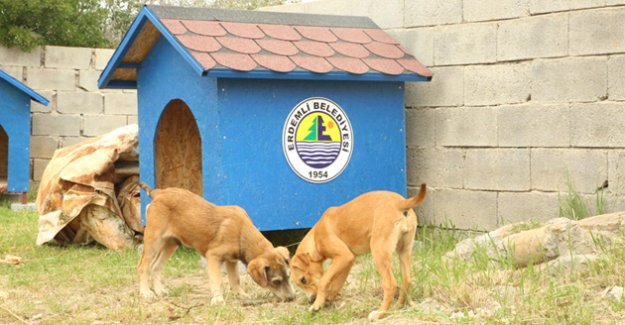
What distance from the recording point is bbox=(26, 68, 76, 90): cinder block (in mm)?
14477

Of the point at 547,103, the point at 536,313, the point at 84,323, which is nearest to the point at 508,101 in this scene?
the point at 547,103

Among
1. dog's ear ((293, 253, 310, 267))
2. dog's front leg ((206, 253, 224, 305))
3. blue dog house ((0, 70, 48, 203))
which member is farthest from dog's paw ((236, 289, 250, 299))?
blue dog house ((0, 70, 48, 203))

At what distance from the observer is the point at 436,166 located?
348 inches

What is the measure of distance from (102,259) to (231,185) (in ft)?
5.13

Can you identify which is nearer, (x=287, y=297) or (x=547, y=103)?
(x=287, y=297)

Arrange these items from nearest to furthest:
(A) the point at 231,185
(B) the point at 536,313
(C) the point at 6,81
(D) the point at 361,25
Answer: (B) the point at 536,313, (A) the point at 231,185, (D) the point at 361,25, (C) the point at 6,81

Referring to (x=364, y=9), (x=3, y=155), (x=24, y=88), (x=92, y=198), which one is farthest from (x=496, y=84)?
(x=3, y=155)

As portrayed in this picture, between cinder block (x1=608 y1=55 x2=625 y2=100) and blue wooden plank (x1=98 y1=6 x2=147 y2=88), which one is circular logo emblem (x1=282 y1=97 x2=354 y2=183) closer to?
blue wooden plank (x1=98 y1=6 x2=147 y2=88)

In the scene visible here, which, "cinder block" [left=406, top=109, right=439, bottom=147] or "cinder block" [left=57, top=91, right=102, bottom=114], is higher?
"cinder block" [left=57, top=91, right=102, bottom=114]

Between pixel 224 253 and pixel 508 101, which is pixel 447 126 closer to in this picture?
pixel 508 101

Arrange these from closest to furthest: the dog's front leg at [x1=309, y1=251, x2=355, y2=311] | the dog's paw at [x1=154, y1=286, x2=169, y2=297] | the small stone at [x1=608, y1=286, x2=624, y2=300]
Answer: the small stone at [x1=608, y1=286, x2=624, y2=300] → the dog's front leg at [x1=309, y1=251, x2=355, y2=311] → the dog's paw at [x1=154, y1=286, x2=169, y2=297]

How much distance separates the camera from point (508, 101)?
820 cm

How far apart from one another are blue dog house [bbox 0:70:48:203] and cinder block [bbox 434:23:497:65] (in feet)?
22.4

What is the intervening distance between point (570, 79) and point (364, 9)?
2.69m
